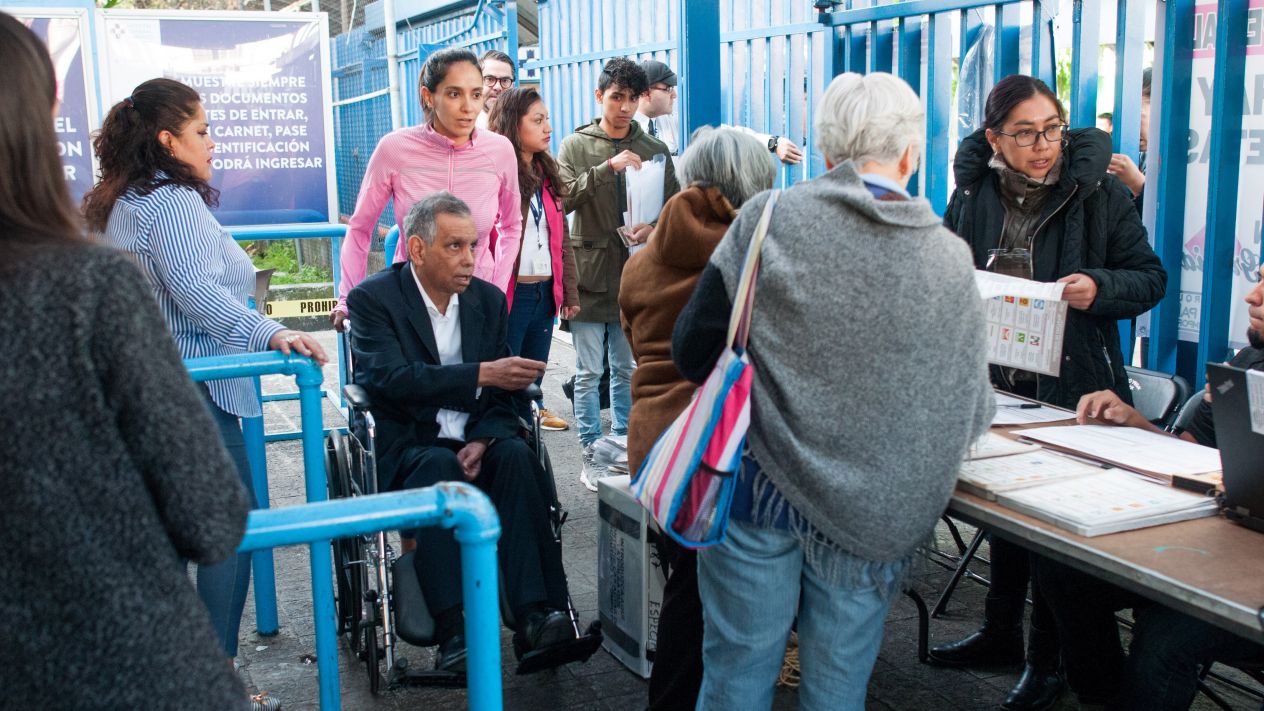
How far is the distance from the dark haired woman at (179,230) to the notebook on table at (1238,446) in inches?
84.4

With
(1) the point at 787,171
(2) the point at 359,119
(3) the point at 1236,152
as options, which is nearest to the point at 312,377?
(3) the point at 1236,152

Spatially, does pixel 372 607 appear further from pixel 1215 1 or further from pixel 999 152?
pixel 1215 1

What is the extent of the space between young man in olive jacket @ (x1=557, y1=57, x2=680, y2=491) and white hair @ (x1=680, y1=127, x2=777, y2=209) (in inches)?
103

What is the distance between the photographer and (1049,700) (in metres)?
3.25

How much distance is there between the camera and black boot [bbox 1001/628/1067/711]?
3250 millimetres

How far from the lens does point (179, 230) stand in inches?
120

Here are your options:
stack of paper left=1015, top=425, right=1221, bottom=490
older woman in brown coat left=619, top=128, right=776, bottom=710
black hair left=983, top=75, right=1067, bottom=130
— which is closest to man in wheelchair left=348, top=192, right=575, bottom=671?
older woman in brown coat left=619, top=128, right=776, bottom=710

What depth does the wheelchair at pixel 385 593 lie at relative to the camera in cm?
334

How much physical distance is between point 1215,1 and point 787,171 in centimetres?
243

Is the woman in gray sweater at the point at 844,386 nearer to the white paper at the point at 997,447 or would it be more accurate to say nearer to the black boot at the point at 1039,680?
the white paper at the point at 997,447

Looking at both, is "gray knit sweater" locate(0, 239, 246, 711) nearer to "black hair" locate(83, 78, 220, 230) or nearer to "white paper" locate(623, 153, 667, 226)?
"black hair" locate(83, 78, 220, 230)

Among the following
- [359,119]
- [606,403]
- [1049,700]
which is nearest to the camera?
[1049,700]

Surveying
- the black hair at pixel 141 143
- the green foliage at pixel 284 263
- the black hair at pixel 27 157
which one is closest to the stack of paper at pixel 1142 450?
the black hair at pixel 27 157

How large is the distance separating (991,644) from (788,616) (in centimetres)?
153
